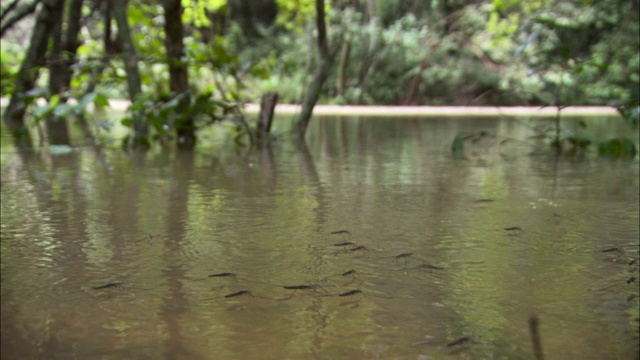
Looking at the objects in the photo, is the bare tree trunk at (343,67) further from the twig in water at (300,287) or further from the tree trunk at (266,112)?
the twig in water at (300,287)

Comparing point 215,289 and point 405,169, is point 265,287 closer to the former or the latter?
point 215,289

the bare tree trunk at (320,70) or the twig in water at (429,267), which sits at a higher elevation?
the bare tree trunk at (320,70)

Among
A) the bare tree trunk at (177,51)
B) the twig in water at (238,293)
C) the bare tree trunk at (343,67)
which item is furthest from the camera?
the bare tree trunk at (343,67)

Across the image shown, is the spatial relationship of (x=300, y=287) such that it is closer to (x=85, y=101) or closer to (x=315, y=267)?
(x=315, y=267)

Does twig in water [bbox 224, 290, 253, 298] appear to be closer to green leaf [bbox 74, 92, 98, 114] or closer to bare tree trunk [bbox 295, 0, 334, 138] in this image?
green leaf [bbox 74, 92, 98, 114]

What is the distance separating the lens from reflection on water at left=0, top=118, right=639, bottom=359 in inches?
50.8

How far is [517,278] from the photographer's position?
169cm

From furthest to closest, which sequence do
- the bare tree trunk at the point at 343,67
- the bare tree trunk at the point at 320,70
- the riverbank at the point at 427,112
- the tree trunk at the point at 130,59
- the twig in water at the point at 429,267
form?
the bare tree trunk at the point at 343,67 → the riverbank at the point at 427,112 → the bare tree trunk at the point at 320,70 → the tree trunk at the point at 130,59 → the twig in water at the point at 429,267

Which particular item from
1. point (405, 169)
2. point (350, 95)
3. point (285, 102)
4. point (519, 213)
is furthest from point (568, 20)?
point (519, 213)

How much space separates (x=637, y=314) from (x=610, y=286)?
0.20 metres

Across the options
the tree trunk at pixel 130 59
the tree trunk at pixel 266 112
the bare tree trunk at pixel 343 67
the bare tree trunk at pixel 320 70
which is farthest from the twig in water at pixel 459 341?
the bare tree trunk at pixel 343 67

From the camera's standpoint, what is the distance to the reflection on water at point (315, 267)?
4.23 feet

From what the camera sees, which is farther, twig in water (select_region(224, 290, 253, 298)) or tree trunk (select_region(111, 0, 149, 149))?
tree trunk (select_region(111, 0, 149, 149))

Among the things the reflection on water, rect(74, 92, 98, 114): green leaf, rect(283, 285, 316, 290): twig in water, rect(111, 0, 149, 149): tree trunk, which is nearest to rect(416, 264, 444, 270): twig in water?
the reflection on water
